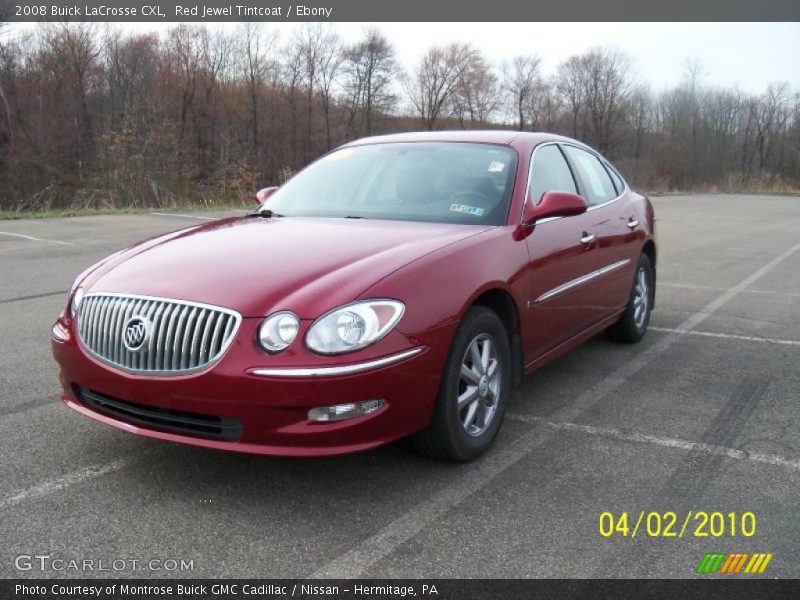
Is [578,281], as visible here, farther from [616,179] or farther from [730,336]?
[730,336]

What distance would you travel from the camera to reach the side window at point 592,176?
518cm

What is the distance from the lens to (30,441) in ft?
12.1

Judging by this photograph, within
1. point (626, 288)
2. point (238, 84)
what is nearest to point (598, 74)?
point (238, 84)

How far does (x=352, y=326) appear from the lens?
2.97 meters

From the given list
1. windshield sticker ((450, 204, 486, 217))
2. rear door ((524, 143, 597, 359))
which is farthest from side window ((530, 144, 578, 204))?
→ windshield sticker ((450, 204, 486, 217))

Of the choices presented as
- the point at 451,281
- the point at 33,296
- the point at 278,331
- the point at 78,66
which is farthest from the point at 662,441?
the point at 78,66

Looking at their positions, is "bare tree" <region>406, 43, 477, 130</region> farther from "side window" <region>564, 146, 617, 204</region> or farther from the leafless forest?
"side window" <region>564, 146, 617, 204</region>

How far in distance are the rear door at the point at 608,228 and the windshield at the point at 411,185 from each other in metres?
0.95

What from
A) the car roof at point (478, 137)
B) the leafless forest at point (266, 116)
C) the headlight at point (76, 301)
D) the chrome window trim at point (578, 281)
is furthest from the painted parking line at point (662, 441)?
the leafless forest at point (266, 116)

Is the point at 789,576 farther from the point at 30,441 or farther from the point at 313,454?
the point at 30,441

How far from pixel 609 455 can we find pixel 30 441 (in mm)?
2854

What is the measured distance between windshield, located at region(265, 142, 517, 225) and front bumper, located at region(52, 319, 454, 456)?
1182 millimetres

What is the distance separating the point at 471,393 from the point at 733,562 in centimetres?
129

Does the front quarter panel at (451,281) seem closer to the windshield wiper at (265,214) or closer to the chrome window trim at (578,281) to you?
the chrome window trim at (578,281)
